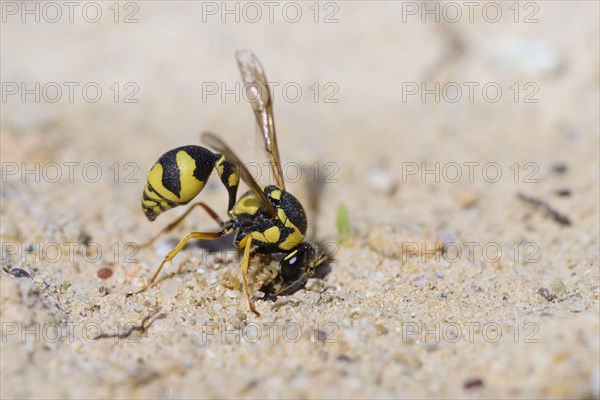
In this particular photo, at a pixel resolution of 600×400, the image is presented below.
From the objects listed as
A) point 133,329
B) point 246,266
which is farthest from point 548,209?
point 133,329

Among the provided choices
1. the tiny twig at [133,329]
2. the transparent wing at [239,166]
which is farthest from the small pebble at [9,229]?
the transparent wing at [239,166]

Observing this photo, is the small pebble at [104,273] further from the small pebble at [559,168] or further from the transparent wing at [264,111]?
the small pebble at [559,168]

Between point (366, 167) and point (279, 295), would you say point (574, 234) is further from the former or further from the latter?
point (279, 295)

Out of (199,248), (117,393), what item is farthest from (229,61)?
(117,393)

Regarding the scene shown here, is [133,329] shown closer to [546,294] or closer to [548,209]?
[546,294]

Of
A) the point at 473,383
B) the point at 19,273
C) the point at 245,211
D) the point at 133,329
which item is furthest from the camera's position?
the point at 245,211

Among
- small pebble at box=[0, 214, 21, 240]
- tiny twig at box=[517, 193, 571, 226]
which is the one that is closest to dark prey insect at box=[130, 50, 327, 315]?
small pebble at box=[0, 214, 21, 240]
